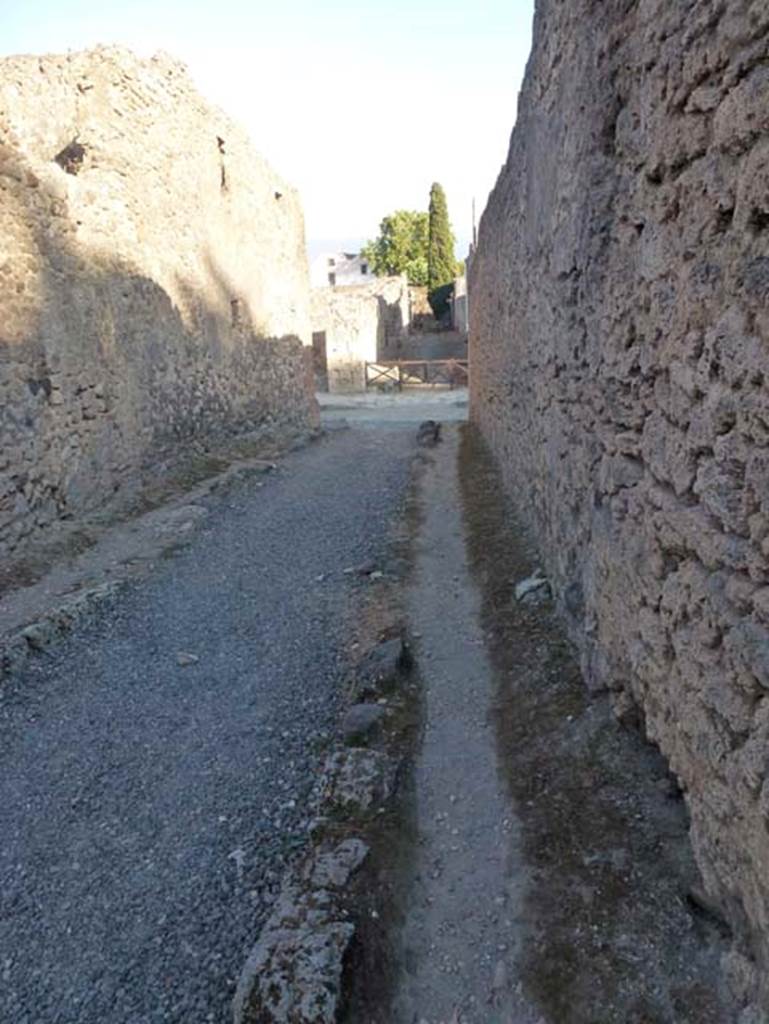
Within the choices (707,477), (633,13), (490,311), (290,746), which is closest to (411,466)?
(490,311)

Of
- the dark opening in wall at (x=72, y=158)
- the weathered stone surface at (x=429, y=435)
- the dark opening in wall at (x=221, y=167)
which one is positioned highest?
the dark opening in wall at (x=221, y=167)

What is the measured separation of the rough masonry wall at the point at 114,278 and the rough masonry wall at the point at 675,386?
5.24 meters

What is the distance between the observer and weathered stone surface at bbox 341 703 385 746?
3803 millimetres

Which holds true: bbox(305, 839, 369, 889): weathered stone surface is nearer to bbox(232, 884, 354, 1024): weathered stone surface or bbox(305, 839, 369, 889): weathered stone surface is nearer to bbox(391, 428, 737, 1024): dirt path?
bbox(232, 884, 354, 1024): weathered stone surface

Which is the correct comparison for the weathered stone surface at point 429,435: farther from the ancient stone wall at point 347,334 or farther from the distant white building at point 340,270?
the distant white building at point 340,270

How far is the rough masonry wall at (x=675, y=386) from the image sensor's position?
1885 millimetres

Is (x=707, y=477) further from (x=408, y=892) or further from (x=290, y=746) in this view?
(x=290, y=746)

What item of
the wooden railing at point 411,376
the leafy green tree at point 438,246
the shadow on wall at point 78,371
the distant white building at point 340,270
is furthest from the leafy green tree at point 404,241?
the shadow on wall at point 78,371

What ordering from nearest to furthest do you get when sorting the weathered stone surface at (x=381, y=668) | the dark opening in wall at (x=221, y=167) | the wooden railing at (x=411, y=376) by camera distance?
1. the weathered stone surface at (x=381, y=668)
2. the dark opening in wall at (x=221, y=167)
3. the wooden railing at (x=411, y=376)

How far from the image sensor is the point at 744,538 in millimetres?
1961

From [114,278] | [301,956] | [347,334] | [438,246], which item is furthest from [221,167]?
[438,246]

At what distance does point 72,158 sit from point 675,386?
9.32 metres

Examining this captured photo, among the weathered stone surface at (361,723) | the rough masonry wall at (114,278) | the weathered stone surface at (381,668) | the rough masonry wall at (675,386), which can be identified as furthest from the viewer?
the rough masonry wall at (114,278)

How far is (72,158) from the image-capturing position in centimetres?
912
